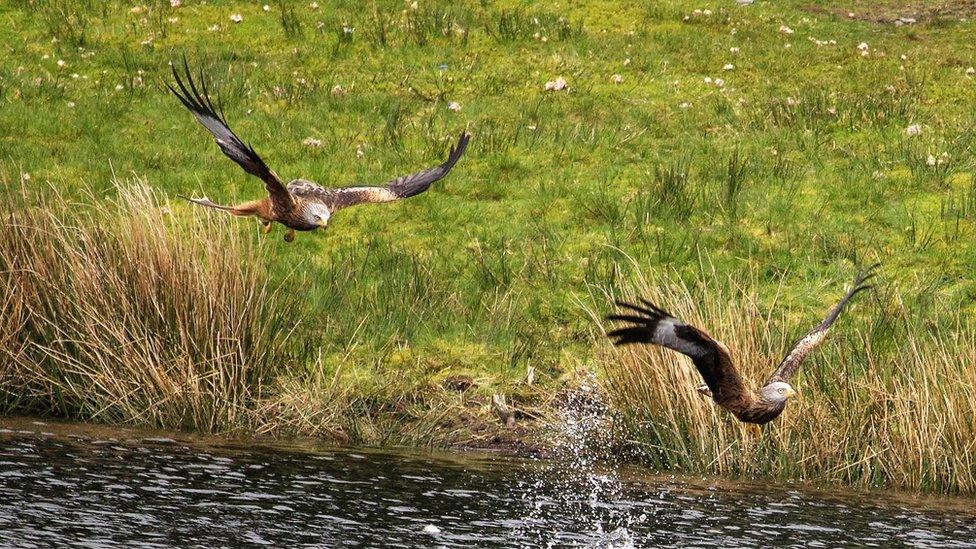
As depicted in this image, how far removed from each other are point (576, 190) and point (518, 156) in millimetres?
1239

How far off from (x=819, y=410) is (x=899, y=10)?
1493 cm

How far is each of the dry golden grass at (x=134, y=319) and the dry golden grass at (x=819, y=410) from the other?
299 cm

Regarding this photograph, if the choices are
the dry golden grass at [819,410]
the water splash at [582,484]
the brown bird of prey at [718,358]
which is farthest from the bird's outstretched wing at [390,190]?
the water splash at [582,484]

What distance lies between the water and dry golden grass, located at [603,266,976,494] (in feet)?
0.95

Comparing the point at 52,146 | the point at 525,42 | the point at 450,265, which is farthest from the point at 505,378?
the point at 525,42

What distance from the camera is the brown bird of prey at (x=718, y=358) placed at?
29.7 ft

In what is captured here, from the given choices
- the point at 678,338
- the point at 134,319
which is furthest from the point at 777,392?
the point at 134,319

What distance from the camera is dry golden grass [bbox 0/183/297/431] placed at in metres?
12.8

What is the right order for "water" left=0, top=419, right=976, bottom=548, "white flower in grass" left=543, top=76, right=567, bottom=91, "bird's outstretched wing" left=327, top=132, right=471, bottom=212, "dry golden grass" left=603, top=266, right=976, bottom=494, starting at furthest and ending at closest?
"white flower in grass" left=543, top=76, right=567, bottom=91, "dry golden grass" left=603, top=266, right=976, bottom=494, "bird's outstretched wing" left=327, top=132, right=471, bottom=212, "water" left=0, top=419, right=976, bottom=548

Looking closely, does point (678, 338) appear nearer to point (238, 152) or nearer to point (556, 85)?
point (238, 152)

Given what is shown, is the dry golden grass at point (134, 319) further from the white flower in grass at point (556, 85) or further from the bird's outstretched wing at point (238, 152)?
the white flower in grass at point (556, 85)

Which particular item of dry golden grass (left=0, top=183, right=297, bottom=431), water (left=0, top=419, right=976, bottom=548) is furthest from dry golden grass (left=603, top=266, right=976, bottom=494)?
dry golden grass (left=0, top=183, right=297, bottom=431)

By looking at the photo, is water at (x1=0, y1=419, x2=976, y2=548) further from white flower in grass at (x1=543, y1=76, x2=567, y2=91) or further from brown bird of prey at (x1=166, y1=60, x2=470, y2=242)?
white flower in grass at (x1=543, y1=76, x2=567, y2=91)

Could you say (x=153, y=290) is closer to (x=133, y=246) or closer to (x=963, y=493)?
(x=133, y=246)
